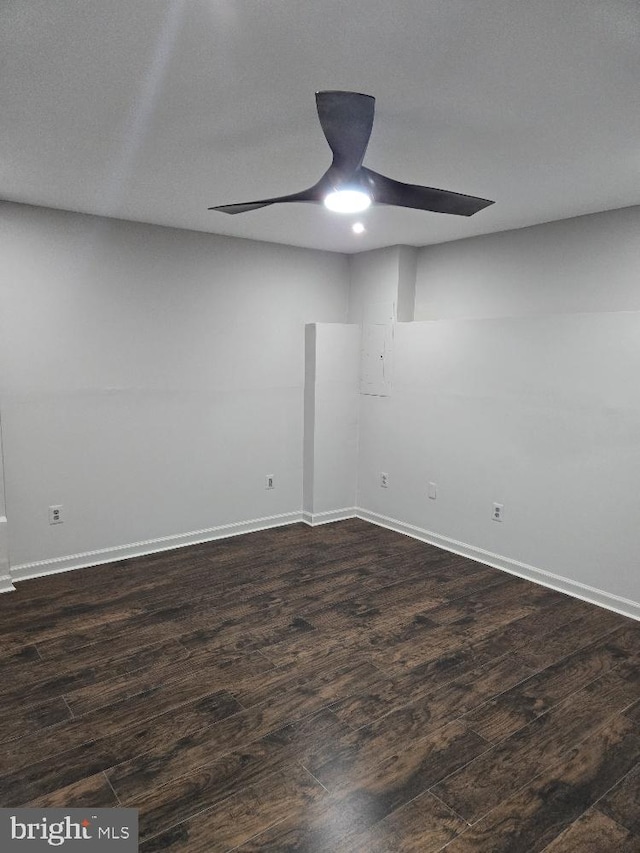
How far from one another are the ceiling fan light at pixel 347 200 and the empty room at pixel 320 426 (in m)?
0.03

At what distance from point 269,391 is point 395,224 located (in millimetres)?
1788

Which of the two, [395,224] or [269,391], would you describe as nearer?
[395,224]

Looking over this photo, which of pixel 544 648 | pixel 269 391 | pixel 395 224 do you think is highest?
pixel 395 224

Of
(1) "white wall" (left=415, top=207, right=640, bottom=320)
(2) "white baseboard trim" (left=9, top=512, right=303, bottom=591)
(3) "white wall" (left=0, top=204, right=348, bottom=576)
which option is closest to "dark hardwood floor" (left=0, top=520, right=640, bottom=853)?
(2) "white baseboard trim" (left=9, top=512, right=303, bottom=591)

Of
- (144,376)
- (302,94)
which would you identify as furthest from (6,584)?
(302,94)

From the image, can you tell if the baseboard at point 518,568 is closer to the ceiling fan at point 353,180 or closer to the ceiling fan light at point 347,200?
the ceiling fan at point 353,180

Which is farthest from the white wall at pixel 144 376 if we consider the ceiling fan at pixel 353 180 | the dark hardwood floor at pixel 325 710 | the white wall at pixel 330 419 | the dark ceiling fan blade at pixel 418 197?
the dark ceiling fan blade at pixel 418 197

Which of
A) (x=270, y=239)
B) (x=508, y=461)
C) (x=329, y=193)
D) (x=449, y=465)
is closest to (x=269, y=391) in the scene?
(x=270, y=239)

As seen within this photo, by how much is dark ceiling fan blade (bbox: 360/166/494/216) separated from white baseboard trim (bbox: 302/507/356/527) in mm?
3288

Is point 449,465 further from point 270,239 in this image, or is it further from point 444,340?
point 270,239

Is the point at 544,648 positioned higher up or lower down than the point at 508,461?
lower down

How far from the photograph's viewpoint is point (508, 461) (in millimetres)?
4191

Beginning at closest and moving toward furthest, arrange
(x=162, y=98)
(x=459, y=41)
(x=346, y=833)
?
(x=459, y=41), (x=346, y=833), (x=162, y=98)

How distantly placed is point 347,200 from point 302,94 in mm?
452
